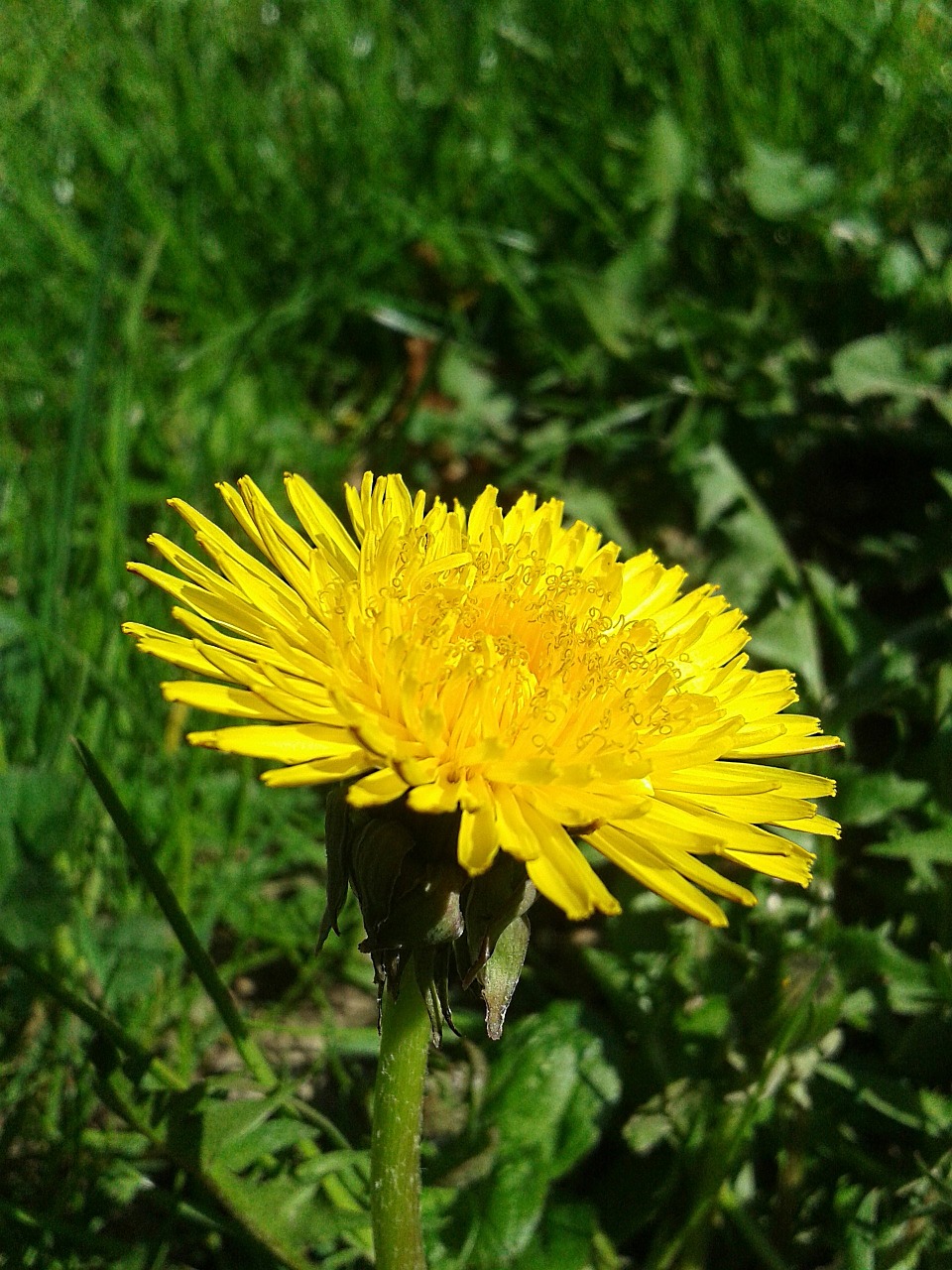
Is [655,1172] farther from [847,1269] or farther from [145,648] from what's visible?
[145,648]

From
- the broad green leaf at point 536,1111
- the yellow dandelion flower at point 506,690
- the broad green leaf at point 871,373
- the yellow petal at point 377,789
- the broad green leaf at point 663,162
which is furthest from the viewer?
the broad green leaf at point 663,162

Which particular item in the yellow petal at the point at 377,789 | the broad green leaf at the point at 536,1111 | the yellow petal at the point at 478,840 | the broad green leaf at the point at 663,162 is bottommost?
the broad green leaf at the point at 536,1111

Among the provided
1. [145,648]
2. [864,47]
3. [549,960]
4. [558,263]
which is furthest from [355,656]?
[864,47]

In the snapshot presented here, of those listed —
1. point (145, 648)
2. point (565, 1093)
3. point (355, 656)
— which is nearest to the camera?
point (145, 648)

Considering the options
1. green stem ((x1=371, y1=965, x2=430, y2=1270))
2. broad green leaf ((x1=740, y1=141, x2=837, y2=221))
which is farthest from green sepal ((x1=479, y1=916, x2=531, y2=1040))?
broad green leaf ((x1=740, y1=141, x2=837, y2=221))

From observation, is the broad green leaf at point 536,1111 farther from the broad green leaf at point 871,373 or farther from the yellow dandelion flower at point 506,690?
the broad green leaf at point 871,373

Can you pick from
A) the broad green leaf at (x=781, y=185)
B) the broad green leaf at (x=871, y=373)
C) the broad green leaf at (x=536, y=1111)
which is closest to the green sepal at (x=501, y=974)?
the broad green leaf at (x=536, y=1111)

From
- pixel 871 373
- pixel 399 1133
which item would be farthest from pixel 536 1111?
pixel 871 373

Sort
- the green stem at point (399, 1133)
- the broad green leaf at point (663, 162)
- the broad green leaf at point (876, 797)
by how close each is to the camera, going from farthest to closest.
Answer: the broad green leaf at point (663, 162) < the broad green leaf at point (876, 797) < the green stem at point (399, 1133)
